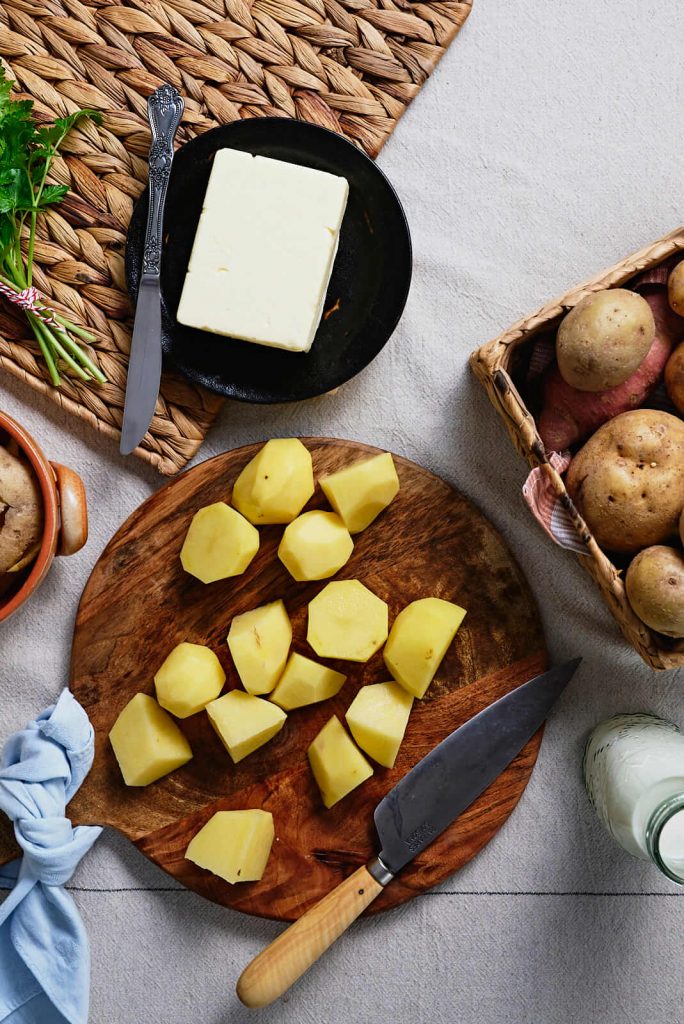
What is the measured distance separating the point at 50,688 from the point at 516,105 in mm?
1321

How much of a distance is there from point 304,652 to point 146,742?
304 mm

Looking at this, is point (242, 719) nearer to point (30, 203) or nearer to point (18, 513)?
point (18, 513)

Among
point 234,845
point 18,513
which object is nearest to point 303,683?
point 234,845

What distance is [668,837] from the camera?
1.20m

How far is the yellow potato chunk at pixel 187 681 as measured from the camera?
4.37 feet

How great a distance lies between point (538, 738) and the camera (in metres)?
1.37

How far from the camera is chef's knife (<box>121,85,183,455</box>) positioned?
1287mm

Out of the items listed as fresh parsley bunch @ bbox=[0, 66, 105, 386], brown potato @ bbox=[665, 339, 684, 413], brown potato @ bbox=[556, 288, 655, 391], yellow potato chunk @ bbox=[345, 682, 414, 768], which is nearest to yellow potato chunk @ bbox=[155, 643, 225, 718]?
yellow potato chunk @ bbox=[345, 682, 414, 768]

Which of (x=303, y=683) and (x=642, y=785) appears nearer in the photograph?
(x=642, y=785)

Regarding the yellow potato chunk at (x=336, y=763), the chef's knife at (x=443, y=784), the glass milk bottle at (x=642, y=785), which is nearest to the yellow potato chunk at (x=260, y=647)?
the yellow potato chunk at (x=336, y=763)

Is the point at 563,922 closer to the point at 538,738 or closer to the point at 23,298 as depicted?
the point at 538,738

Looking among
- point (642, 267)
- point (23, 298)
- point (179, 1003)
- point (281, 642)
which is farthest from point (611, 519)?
point (179, 1003)

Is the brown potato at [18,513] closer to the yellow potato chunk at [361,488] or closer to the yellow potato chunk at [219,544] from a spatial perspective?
the yellow potato chunk at [219,544]

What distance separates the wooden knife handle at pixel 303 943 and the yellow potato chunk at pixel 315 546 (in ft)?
1.70
